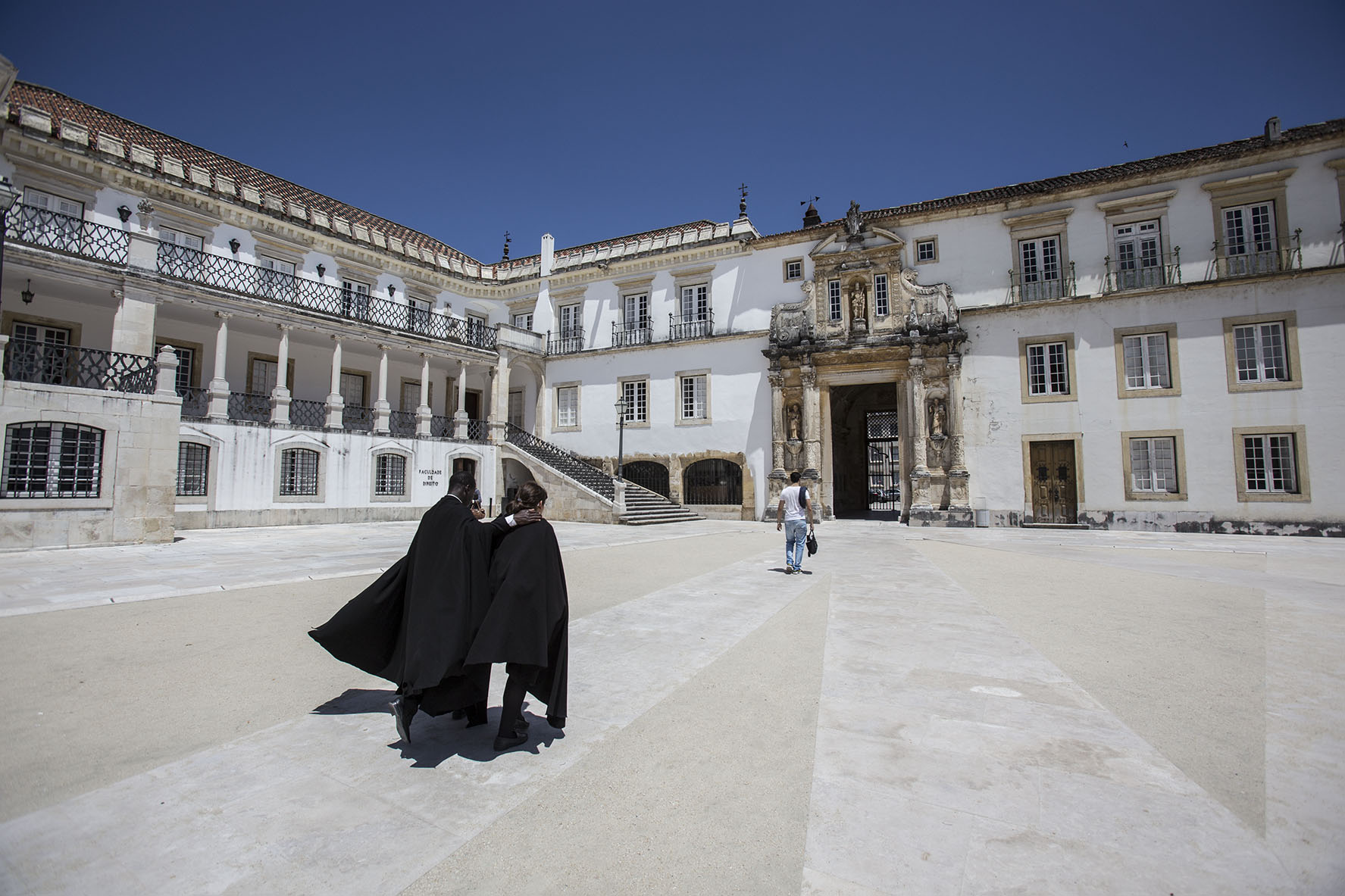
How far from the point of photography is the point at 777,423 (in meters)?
23.1

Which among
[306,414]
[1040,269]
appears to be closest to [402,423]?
[306,414]

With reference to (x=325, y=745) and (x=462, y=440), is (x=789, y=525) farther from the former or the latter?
(x=462, y=440)

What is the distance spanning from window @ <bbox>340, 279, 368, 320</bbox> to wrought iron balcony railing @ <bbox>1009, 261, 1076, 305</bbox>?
21.7 metres

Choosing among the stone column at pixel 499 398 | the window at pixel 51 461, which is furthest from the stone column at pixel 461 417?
the window at pixel 51 461

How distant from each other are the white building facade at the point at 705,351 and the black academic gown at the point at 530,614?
1331 centimetres

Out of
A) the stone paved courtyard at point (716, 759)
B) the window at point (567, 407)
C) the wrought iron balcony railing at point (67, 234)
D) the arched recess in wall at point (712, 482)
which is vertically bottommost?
the stone paved courtyard at point (716, 759)

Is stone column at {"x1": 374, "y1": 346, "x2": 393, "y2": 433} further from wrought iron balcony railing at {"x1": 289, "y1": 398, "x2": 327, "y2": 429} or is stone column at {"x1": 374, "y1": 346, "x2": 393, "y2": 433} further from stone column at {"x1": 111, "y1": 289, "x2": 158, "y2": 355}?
stone column at {"x1": 111, "y1": 289, "x2": 158, "y2": 355}

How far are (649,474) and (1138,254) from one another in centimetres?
1804

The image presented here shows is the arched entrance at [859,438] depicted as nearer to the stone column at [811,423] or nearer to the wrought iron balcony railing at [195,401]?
the stone column at [811,423]

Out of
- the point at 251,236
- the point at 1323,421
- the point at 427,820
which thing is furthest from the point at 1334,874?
the point at 251,236

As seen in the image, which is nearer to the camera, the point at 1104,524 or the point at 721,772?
the point at 721,772

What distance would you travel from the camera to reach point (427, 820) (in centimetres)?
264

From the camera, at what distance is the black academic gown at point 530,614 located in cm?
324

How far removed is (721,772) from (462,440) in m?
22.3
